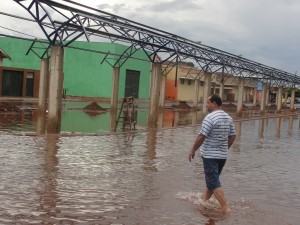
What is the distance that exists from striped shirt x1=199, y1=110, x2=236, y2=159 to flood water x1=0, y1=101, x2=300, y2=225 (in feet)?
2.73

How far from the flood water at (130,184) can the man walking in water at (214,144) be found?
13.9 inches

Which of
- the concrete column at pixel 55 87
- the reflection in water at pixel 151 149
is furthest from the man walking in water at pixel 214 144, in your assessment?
the concrete column at pixel 55 87

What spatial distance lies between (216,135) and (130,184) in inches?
84.2

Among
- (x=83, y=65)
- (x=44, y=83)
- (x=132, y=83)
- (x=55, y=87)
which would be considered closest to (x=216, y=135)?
(x=55, y=87)

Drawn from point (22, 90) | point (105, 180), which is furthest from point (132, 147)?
point (22, 90)

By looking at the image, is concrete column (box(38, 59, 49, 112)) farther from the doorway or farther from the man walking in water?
the doorway

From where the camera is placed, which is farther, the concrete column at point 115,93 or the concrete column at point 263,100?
the concrete column at point 263,100

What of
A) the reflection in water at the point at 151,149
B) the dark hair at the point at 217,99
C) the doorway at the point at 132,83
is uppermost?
the doorway at the point at 132,83

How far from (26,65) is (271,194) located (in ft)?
141

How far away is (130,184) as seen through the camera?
7.81 m

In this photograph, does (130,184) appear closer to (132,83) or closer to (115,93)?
(115,93)

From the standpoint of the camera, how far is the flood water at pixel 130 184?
19.6 feet

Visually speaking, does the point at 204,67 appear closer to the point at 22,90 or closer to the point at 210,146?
the point at 22,90

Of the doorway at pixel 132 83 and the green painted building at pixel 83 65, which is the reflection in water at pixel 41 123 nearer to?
the green painted building at pixel 83 65
